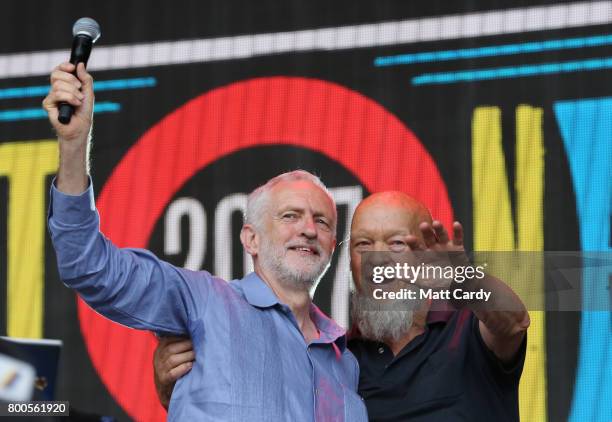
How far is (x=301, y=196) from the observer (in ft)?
9.34

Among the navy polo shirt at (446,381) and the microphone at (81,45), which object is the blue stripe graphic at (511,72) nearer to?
the navy polo shirt at (446,381)

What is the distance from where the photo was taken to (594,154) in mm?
3877

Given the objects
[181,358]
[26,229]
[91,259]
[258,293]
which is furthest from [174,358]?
[26,229]

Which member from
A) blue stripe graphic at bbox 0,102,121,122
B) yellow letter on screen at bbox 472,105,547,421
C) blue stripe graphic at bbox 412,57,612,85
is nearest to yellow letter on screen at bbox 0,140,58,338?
blue stripe graphic at bbox 0,102,121,122

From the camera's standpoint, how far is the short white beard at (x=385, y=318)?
297 cm

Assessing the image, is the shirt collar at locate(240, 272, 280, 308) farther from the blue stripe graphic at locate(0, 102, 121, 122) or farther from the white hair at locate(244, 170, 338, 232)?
the blue stripe graphic at locate(0, 102, 121, 122)

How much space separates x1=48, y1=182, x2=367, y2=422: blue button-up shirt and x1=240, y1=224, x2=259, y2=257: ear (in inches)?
7.6

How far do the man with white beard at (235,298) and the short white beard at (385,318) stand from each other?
140 millimetres

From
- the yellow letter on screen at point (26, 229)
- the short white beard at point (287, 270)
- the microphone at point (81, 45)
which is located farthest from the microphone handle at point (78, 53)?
the yellow letter on screen at point (26, 229)

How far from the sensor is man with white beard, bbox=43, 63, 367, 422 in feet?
7.68

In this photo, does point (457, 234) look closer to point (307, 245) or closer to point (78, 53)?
point (307, 245)

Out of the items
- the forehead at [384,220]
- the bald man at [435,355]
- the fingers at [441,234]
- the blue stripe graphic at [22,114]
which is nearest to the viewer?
the fingers at [441,234]

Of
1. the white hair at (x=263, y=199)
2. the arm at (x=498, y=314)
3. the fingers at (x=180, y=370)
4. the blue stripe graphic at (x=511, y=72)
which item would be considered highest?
the blue stripe graphic at (x=511, y=72)

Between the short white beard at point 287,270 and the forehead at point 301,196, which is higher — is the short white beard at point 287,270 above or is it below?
below
